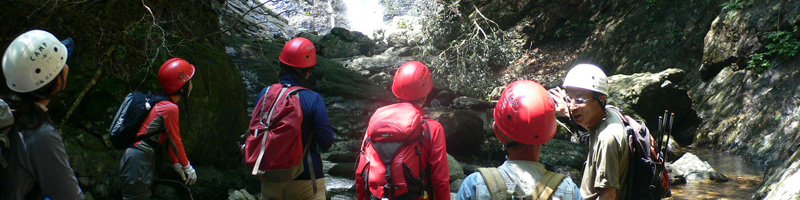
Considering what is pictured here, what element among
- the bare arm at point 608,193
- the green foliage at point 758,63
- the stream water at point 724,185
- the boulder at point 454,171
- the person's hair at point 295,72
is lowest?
the boulder at point 454,171

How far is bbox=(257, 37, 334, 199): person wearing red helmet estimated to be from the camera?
3.27 m

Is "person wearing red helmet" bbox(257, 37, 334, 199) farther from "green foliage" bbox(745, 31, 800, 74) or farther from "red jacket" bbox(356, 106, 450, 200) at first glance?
"green foliage" bbox(745, 31, 800, 74)

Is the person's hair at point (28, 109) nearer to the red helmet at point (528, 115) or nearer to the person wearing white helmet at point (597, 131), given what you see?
the red helmet at point (528, 115)

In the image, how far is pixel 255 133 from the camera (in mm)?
3250

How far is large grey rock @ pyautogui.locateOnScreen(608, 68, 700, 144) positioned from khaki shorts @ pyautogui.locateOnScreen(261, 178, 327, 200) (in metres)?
8.98

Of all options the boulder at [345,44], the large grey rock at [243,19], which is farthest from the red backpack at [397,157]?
the boulder at [345,44]

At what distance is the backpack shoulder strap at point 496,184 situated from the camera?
1939mm

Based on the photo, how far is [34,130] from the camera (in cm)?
204

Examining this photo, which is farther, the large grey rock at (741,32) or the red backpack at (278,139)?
the large grey rock at (741,32)

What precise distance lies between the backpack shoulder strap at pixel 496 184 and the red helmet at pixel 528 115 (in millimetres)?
177

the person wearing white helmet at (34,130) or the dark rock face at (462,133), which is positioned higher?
the person wearing white helmet at (34,130)

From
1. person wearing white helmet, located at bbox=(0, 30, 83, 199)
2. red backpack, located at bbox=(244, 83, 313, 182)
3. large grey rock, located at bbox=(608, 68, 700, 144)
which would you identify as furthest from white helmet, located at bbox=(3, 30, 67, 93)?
large grey rock, located at bbox=(608, 68, 700, 144)

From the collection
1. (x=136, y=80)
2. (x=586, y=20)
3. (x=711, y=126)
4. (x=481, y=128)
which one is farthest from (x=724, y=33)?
(x=136, y=80)

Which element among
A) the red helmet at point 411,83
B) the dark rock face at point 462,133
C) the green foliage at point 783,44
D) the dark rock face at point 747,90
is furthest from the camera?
the dark rock face at point 462,133
